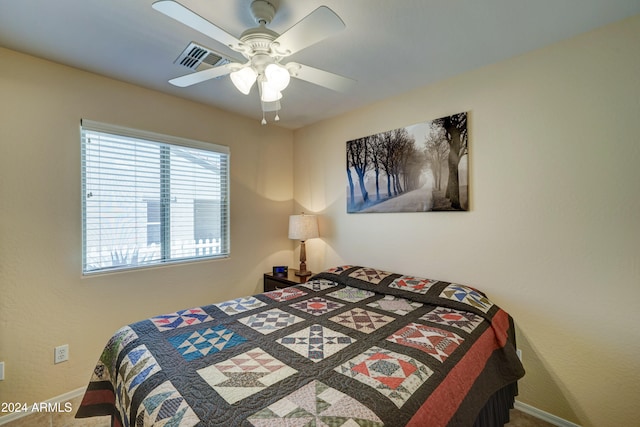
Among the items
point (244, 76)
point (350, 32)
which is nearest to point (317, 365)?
point (244, 76)

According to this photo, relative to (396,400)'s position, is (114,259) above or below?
above

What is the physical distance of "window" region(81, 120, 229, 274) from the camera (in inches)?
83.0

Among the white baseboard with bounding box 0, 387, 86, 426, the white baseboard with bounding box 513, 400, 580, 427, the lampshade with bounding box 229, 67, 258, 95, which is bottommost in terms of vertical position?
the white baseboard with bounding box 513, 400, 580, 427

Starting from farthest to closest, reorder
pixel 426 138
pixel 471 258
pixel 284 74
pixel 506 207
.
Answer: pixel 426 138 → pixel 471 258 → pixel 506 207 → pixel 284 74

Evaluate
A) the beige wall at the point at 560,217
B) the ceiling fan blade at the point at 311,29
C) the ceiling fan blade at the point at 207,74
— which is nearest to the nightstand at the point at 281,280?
Answer: the beige wall at the point at 560,217

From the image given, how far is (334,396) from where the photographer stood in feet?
3.23

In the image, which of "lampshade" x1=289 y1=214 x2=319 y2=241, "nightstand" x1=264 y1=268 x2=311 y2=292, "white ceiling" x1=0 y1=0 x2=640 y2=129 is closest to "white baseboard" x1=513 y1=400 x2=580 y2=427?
"nightstand" x1=264 y1=268 x2=311 y2=292

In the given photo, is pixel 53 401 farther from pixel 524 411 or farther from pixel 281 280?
pixel 524 411

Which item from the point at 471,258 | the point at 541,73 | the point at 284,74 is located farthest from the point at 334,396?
the point at 541,73

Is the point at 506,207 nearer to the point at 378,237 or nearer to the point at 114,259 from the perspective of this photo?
the point at 378,237

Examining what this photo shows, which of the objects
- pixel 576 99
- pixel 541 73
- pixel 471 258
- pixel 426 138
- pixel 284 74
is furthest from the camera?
pixel 426 138

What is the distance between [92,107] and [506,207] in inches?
124

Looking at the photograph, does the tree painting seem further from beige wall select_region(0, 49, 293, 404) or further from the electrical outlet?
the electrical outlet

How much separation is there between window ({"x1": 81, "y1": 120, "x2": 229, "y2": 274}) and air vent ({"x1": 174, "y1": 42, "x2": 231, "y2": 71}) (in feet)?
2.53
